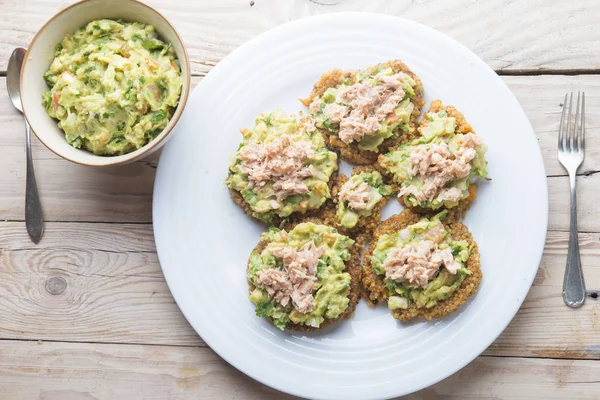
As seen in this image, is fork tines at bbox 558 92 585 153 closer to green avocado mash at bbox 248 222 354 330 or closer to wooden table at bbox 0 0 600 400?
wooden table at bbox 0 0 600 400

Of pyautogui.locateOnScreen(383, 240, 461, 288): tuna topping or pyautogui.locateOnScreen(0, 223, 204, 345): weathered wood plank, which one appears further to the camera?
pyautogui.locateOnScreen(0, 223, 204, 345): weathered wood plank

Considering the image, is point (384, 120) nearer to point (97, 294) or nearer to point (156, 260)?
point (156, 260)

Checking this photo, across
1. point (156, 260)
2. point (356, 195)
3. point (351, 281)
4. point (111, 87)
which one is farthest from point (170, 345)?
point (111, 87)

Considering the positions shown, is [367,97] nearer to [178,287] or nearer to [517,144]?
[517,144]

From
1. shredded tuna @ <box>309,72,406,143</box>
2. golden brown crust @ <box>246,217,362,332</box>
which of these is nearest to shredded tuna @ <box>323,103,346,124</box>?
shredded tuna @ <box>309,72,406,143</box>

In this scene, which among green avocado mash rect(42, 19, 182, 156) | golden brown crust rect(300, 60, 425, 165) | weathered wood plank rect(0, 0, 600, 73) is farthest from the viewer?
weathered wood plank rect(0, 0, 600, 73)
